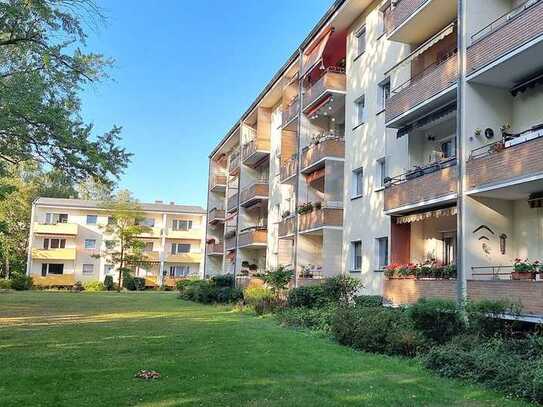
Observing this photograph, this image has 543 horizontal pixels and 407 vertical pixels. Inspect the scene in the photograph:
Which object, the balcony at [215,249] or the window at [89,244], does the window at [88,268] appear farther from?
the balcony at [215,249]

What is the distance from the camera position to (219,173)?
59.3m

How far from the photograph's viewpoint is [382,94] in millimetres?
24000

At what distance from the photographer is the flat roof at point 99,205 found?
71125 millimetres

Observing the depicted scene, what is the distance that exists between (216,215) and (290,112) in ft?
79.0

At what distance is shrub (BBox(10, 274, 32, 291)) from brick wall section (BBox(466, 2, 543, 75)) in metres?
54.1

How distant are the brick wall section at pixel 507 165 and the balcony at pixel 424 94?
117 inches

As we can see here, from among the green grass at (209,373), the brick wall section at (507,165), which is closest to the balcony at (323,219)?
the green grass at (209,373)

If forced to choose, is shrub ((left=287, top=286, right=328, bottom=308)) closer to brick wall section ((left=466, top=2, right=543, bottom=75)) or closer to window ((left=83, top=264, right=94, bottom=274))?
brick wall section ((left=466, top=2, right=543, bottom=75))

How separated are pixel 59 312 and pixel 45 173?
476 inches

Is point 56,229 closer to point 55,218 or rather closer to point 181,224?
point 55,218

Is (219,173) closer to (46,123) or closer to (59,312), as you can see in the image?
(59,312)

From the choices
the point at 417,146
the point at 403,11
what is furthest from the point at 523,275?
the point at 403,11

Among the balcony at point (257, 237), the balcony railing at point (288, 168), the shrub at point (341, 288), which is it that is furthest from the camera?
the balcony at point (257, 237)

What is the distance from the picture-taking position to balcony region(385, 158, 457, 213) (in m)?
16.6
